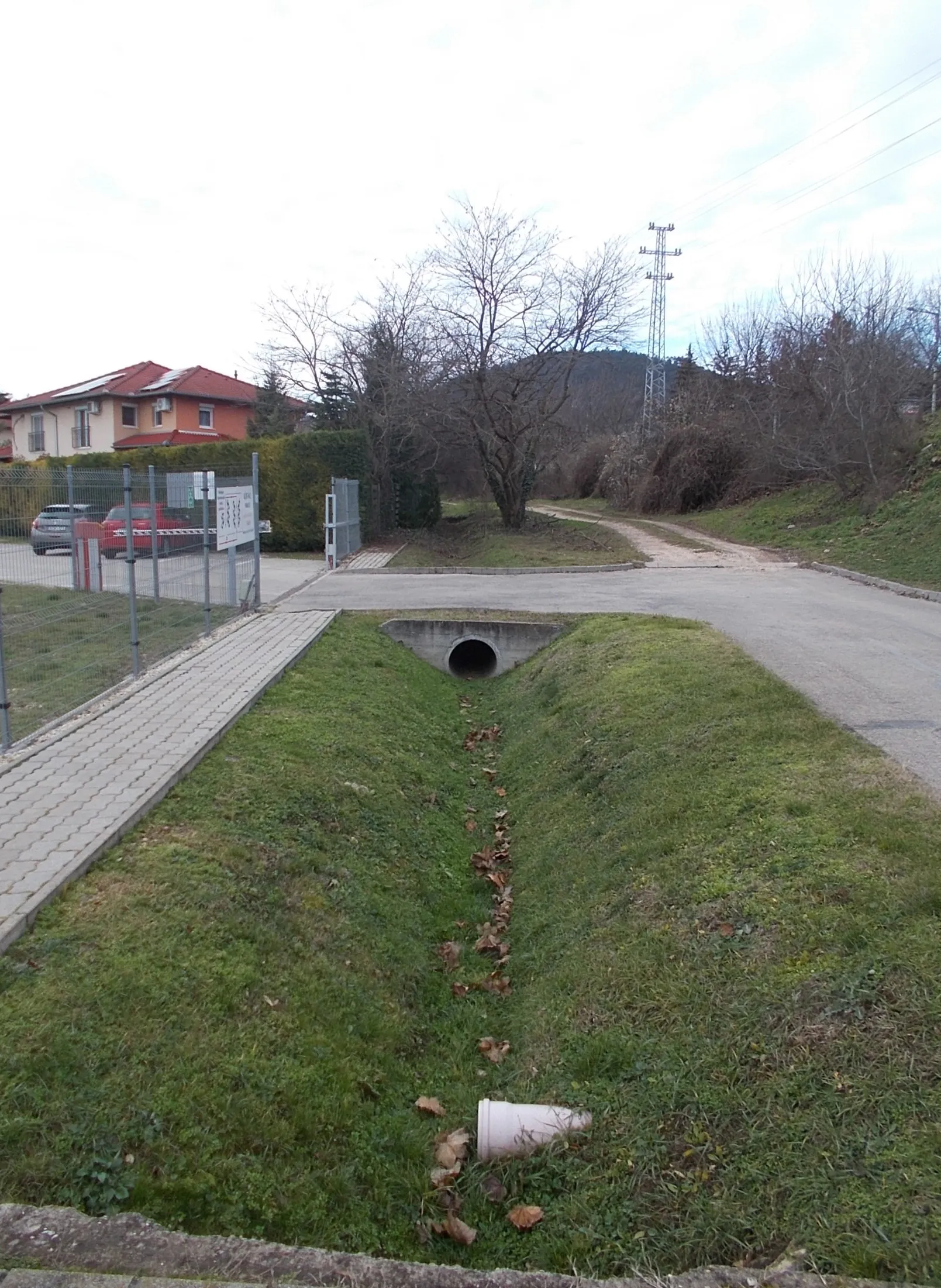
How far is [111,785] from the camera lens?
5742mm

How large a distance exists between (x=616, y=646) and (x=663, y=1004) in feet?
21.5

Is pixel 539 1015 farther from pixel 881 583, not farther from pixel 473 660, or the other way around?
pixel 881 583

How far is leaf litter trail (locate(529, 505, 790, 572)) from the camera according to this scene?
19422mm

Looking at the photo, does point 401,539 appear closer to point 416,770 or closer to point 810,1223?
point 416,770

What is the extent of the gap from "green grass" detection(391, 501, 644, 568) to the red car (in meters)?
9.52

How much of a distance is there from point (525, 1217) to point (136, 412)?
45032 mm

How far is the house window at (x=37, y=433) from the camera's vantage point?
46531 millimetres

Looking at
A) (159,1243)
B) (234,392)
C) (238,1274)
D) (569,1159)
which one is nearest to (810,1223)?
(569,1159)

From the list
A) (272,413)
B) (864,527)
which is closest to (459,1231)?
(864,527)

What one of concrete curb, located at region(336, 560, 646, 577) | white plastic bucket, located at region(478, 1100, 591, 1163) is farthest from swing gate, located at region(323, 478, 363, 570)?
white plastic bucket, located at region(478, 1100, 591, 1163)

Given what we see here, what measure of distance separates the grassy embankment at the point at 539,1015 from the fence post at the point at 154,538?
155 inches

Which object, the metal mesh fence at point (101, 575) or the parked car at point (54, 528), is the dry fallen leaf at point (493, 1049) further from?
the parked car at point (54, 528)

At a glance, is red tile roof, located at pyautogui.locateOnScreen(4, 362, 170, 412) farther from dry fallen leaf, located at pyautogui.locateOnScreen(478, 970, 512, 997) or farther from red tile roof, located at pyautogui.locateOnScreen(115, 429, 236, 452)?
dry fallen leaf, located at pyautogui.locateOnScreen(478, 970, 512, 997)

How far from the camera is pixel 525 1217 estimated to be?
3.38 metres
